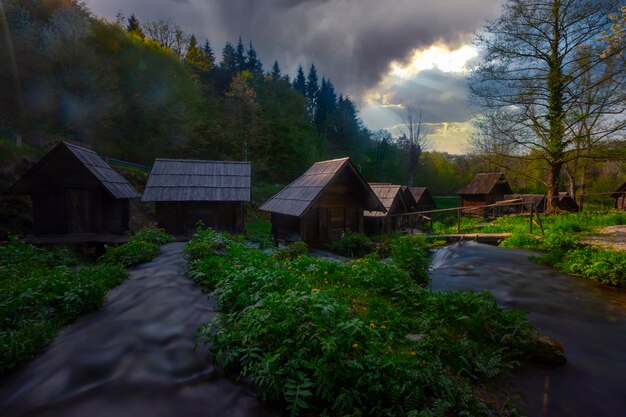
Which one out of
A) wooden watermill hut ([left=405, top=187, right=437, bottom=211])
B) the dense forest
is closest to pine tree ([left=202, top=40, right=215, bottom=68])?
the dense forest

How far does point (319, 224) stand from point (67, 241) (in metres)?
10.4

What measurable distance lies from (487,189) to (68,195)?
36.5 metres

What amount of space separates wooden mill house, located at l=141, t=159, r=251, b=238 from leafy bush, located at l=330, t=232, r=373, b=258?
572cm

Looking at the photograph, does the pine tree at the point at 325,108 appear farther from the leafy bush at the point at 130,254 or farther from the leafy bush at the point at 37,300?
the leafy bush at the point at 37,300

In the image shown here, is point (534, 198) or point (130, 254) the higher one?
point (534, 198)

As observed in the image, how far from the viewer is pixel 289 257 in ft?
33.6

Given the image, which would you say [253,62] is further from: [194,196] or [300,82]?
[194,196]

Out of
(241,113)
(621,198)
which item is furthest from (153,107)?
(621,198)

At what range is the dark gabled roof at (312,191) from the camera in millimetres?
12969

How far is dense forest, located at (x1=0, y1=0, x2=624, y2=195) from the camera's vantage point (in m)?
22.8

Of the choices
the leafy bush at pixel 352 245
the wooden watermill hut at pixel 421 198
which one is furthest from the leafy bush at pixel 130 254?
the wooden watermill hut at pixel 421 198

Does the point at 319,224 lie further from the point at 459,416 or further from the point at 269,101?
the point at 269,101

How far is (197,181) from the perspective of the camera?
1608 centimetres

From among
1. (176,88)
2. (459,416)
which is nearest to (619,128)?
(459,416)
